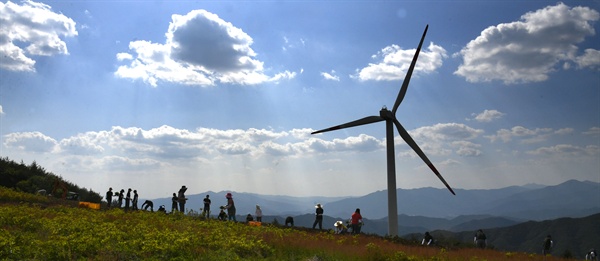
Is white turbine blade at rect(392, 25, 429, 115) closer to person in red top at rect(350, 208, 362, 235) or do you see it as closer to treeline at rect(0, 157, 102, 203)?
person in red top at rect(350, 208, 362, 235)

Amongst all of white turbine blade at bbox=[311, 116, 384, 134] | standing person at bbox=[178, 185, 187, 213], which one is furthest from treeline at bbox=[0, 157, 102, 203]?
white turbine blade at bbox=[311, 116, 384, 134]

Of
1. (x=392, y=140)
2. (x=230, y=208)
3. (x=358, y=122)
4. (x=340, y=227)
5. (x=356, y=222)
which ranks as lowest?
(x=340, y=227)

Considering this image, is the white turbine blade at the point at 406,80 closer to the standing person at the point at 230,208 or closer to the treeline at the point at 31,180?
the standing person at the point at 230,208

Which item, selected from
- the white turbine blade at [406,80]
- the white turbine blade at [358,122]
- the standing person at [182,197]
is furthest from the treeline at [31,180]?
the white turbine blade at [406,80]

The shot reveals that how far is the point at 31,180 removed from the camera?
188 ft

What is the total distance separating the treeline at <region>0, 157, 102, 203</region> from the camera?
180 ft

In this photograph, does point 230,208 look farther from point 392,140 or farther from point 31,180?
point 31,180

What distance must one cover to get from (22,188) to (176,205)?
24629 mm

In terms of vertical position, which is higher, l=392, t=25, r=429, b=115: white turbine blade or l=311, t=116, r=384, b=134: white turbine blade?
l=392, t=25, r=429, b=115: white turbine blade

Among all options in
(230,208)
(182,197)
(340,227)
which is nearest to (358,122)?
(340,227)

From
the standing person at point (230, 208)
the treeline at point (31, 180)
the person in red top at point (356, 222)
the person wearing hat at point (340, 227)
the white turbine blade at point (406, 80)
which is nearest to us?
the person wearing hat at point (340, 227)

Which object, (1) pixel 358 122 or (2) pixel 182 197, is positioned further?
(1) pixel 358 122

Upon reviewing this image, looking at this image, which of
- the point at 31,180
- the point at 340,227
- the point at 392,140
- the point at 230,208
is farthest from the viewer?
the point at 31,180

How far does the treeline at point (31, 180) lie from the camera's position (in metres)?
54.8
